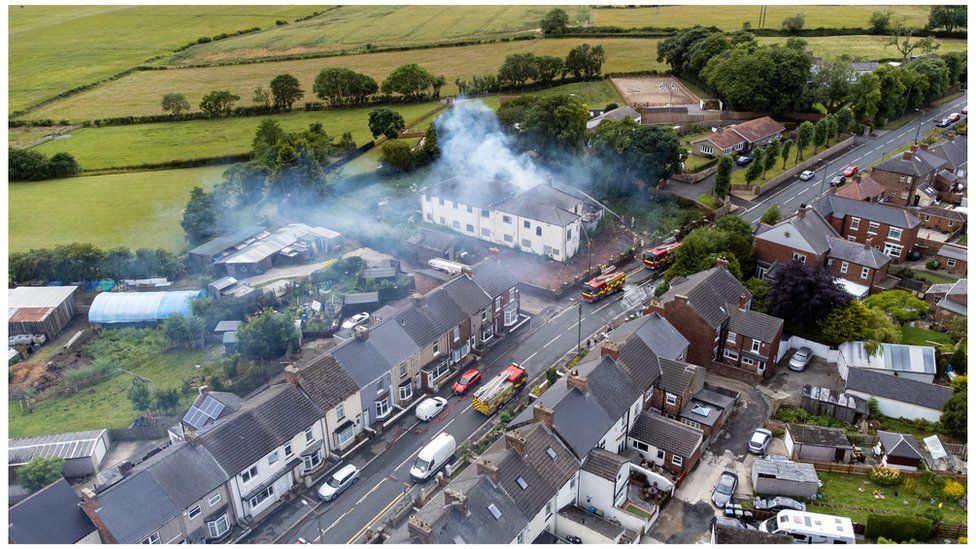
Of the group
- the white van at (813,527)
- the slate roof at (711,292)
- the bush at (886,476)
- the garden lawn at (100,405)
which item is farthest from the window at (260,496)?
the bush at (886,476)

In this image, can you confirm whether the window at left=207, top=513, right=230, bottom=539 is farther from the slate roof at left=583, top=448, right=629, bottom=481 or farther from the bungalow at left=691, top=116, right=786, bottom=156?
the bungalow at left=691, top=116, right=786, bottom=156

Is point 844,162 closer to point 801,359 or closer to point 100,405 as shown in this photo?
point 801,359

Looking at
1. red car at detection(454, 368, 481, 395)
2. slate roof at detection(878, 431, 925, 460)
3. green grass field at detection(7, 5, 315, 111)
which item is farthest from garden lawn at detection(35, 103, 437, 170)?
slate roof at detection(878, 431, 925, 460)

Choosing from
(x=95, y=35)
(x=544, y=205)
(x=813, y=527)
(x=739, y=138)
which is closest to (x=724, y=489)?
(x=813, y=527)

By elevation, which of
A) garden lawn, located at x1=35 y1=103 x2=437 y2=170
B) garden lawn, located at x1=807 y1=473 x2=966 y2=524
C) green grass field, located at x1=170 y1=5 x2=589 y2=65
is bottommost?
garden lawn, located at x1=807 y1=473 x2=966 y2=524

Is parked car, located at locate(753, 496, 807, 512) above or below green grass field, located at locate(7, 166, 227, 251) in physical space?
below

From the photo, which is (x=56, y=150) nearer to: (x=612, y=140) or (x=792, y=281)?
(x=612, y=140)
